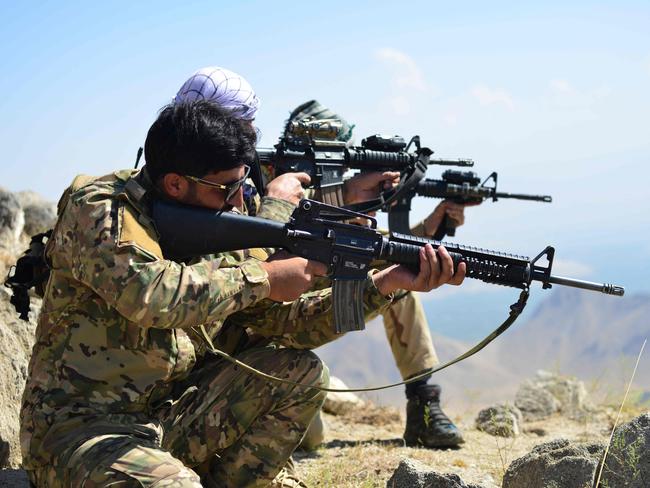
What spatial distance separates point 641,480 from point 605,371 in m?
4.29

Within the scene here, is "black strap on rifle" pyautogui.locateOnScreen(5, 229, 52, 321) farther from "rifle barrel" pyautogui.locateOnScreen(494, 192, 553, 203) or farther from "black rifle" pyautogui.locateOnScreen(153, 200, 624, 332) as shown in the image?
"rifle barrel" pyautogui.locateOnScreen(494, 192, 553, 203)

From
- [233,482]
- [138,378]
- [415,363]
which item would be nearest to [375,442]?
[415,363]

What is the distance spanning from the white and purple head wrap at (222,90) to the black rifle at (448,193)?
6.33ft

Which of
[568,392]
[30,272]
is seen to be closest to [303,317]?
[30,272]

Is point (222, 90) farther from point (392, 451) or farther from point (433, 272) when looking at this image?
point (392, 451)

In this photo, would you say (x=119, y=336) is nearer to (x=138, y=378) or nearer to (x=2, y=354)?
(x=138, y=378)

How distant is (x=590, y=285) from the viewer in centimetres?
442

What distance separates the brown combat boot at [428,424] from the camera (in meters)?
6.44

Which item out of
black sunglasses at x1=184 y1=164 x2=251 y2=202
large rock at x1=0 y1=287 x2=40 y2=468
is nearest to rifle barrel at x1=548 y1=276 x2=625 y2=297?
black sunglasses at x1=184 y1=164 x2=251 y2=202

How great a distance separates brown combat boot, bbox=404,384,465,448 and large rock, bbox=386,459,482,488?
1.84 metres

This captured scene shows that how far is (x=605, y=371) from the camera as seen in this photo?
26.8ft

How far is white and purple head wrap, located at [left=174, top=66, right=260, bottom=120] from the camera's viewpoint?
17.5 ft

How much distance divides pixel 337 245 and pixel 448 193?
10.8ft

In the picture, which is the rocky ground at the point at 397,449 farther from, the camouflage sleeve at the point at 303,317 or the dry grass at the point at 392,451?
the camouflage sleeve at the point at 303,317
